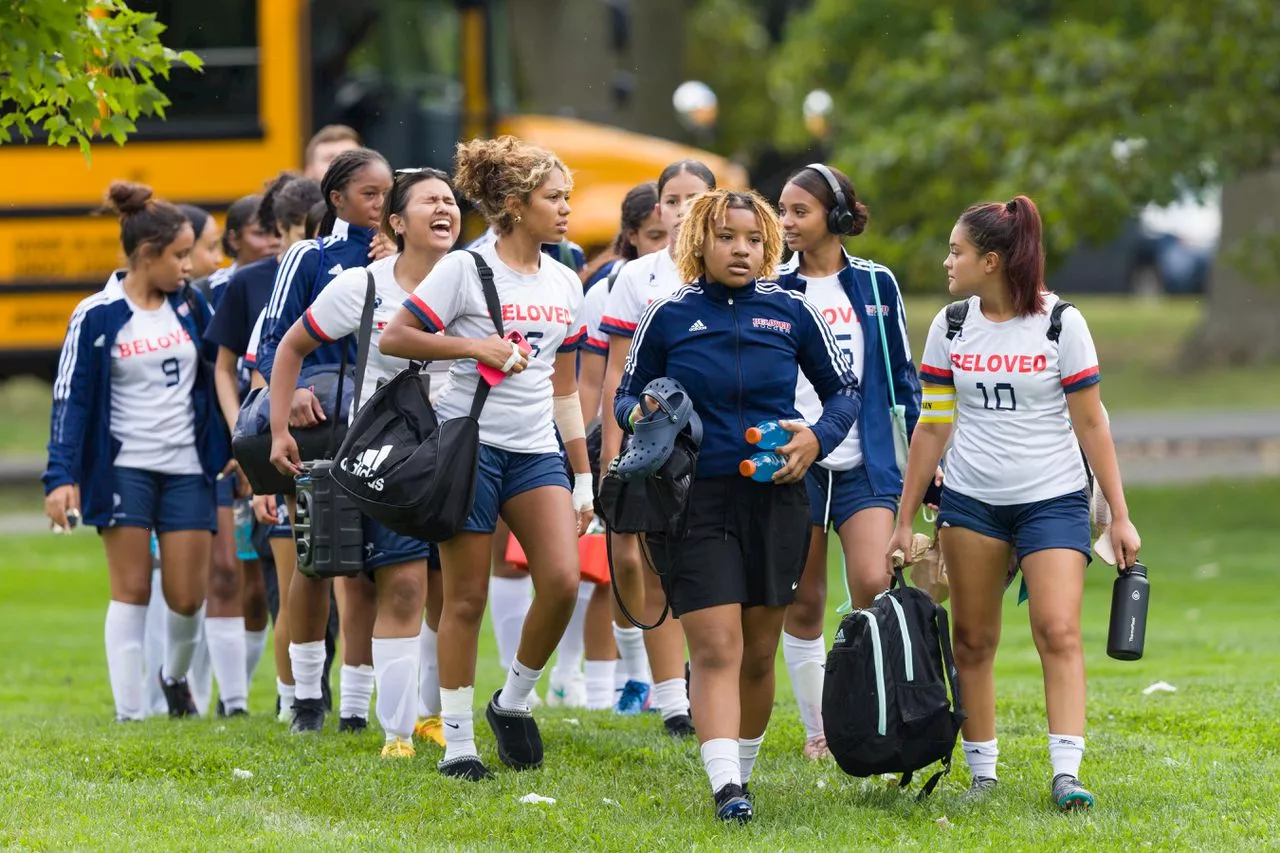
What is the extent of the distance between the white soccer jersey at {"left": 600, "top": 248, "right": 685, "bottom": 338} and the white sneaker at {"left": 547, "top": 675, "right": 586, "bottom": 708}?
2066 millimetres

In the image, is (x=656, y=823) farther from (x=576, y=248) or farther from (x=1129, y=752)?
(x=576, y=248)

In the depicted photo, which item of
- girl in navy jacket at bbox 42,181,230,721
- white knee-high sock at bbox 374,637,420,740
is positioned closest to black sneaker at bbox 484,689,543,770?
white knee-high sock at bbox 374,637,420,740

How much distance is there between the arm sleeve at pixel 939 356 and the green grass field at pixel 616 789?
1.32 meters

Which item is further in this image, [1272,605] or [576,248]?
[1272,605]

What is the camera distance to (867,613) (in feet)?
20.0

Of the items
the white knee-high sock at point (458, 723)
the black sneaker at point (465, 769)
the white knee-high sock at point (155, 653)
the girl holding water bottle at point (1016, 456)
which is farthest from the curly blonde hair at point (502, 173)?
the white knee-high sock at point (155, 653)

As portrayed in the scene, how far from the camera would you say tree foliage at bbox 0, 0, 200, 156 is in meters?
5.85

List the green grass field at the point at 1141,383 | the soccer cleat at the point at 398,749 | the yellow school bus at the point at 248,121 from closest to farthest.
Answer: the soccer cleat at the point at 398,749 → the yellow school bus at the point at 248,121 → the green grass field at the point at 1141,383

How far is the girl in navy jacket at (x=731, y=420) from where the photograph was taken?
5.99 m

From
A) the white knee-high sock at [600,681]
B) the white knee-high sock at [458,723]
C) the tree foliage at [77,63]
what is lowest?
the white knee-high sock at [600,681]

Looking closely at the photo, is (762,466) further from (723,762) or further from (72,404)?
(72,404)

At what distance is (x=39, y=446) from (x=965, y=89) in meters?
11.8

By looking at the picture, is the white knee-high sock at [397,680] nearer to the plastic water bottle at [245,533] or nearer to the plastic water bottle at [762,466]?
the plastic water bottle at [762,466]

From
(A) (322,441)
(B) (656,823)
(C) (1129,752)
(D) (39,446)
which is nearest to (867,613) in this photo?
(B) (656,823)
